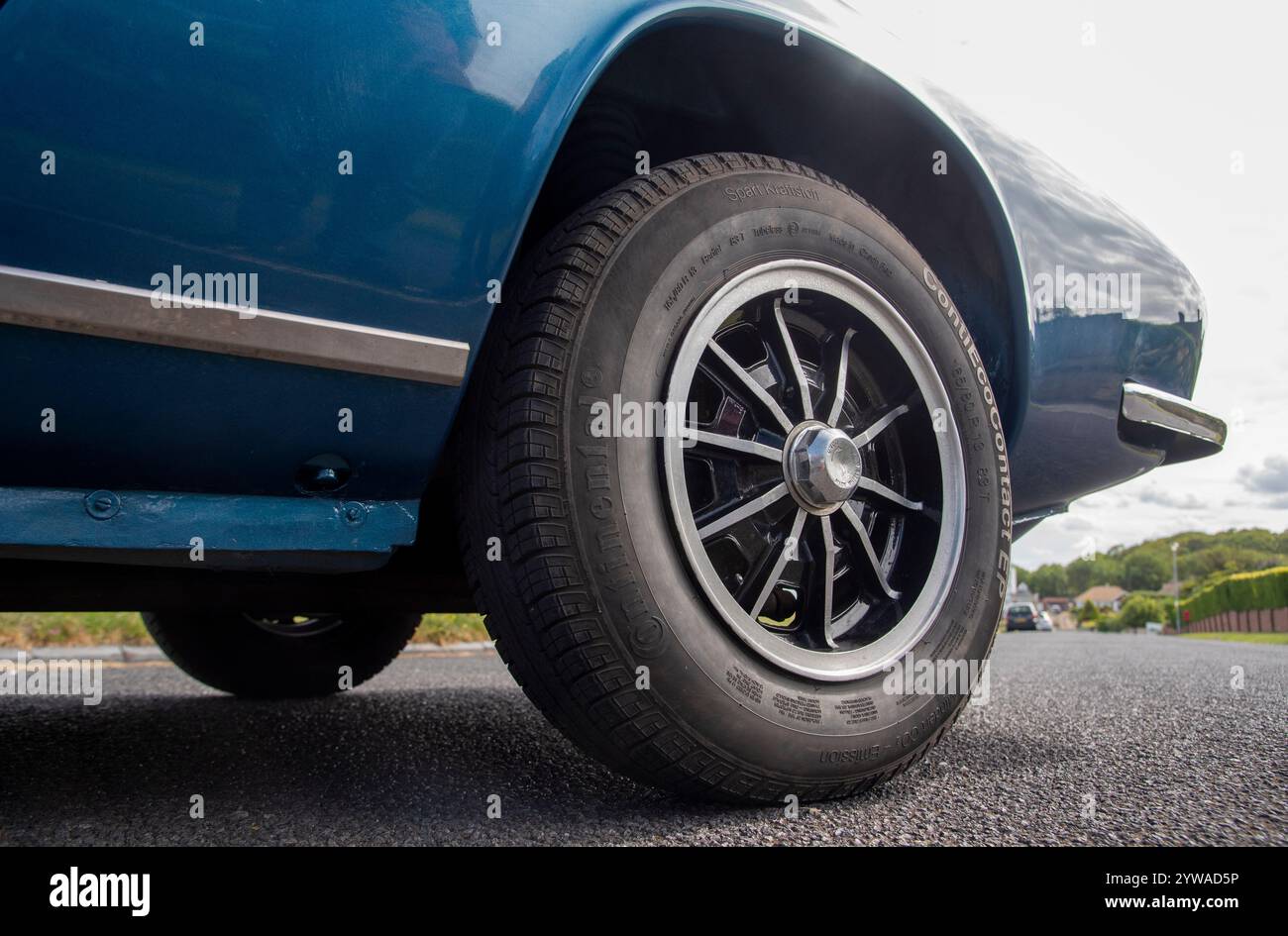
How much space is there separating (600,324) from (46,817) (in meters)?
1.13

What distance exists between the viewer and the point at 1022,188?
2039 mm

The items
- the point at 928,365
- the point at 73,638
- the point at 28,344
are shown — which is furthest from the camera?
the point at 73,638

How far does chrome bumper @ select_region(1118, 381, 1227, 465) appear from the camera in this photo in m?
2.18

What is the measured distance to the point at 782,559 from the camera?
5.14ft

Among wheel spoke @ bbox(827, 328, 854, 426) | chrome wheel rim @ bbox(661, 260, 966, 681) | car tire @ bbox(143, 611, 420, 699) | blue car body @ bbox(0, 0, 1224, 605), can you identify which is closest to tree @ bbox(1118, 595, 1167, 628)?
car tire @ bbox(143, 611, 420, 699)

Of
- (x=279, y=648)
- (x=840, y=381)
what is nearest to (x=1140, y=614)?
(x=279, y=648)

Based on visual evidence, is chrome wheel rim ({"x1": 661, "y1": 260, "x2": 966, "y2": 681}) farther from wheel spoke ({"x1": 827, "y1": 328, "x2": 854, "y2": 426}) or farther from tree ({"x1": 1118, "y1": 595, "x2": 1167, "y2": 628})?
tree ({"x1": 1118, "y1": 595, "x2": 1167, "y2": 628})

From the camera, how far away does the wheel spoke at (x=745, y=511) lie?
4.89ft

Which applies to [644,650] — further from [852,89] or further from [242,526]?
[852,89]

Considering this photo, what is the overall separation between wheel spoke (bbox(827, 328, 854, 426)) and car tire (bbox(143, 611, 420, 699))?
1986 mm

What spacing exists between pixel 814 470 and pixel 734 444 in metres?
0.14
